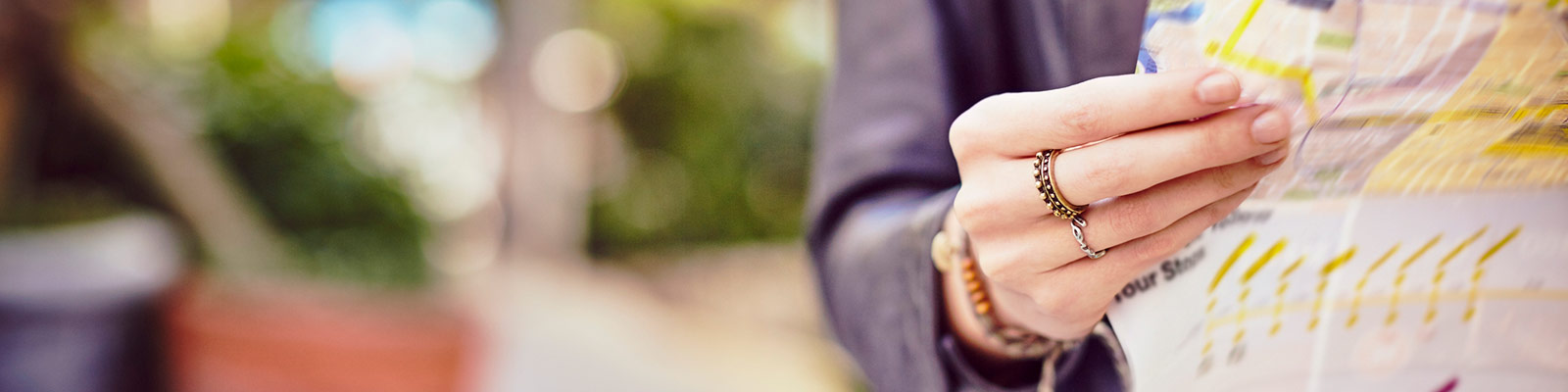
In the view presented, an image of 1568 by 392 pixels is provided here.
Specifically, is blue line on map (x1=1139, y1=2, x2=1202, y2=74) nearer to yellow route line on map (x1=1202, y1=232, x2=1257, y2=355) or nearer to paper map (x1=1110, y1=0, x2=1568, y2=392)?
paper map (x1=1110, y1=0, x2=1568, y2=392)

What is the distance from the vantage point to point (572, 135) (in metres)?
4.92

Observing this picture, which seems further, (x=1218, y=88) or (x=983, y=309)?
(x=983, y=309)

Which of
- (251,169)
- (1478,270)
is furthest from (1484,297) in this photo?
(251,169)

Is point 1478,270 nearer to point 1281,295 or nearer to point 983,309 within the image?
point 1281,295

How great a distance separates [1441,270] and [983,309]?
0.28 m

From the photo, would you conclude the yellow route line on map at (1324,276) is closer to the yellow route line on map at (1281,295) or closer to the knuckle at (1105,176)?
the yellow route line on map at (1281,295)

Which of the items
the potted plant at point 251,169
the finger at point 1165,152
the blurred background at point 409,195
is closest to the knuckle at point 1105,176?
the finger at point 1165,152

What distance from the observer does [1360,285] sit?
1.77ft

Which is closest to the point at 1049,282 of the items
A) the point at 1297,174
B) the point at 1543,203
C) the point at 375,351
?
the point at 1297,174

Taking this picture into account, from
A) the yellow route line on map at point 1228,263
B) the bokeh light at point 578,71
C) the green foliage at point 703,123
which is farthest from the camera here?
the green foliage at point 703,123

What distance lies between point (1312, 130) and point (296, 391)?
3203 millimetres

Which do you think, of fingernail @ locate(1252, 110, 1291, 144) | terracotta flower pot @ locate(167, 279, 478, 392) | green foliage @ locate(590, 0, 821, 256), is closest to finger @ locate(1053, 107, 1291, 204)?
fingernail @ locate(1252, 110, 1291, 144)

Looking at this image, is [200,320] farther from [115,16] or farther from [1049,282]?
[1049,282]

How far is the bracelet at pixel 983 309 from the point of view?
0.56 metres
